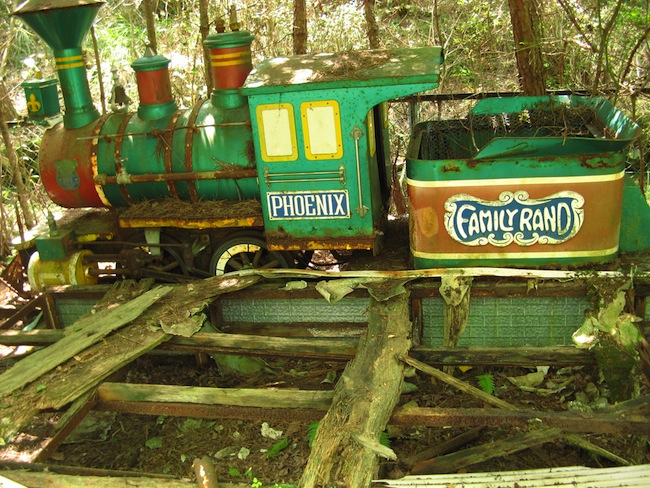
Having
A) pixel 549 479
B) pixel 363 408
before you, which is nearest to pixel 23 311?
pixel 363 408

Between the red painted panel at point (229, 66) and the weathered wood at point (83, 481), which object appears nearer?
the weathered wood at point (83, 481)

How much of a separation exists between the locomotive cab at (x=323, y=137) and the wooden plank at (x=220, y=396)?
5.72ft

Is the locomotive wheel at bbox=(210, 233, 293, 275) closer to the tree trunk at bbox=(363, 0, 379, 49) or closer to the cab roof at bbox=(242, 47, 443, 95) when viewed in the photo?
the cab roof at bbox=(242, 47, 443, 95)

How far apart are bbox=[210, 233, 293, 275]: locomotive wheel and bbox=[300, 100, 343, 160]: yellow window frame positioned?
1.07 meters

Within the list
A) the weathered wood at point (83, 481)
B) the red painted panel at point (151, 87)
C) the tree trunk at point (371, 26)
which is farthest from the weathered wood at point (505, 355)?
the tree trunk at point (371, 26)

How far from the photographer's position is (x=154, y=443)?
16.9ft

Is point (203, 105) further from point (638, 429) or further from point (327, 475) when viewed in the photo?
point (638, 429)

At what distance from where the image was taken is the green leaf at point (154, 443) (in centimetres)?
514

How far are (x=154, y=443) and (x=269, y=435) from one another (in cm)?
90

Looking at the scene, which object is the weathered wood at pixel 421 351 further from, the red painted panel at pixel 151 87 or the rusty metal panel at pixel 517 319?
the red painted panel at pixel 151 87

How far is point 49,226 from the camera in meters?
6.59

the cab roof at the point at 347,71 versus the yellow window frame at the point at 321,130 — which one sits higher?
the cab roof at the point at 347,71

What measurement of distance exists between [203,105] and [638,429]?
177 inches

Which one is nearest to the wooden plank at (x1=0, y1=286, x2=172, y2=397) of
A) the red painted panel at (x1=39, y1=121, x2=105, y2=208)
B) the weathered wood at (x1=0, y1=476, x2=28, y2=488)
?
the weathered wood at (x1=0, y1=476, x2=28, y2=488)
